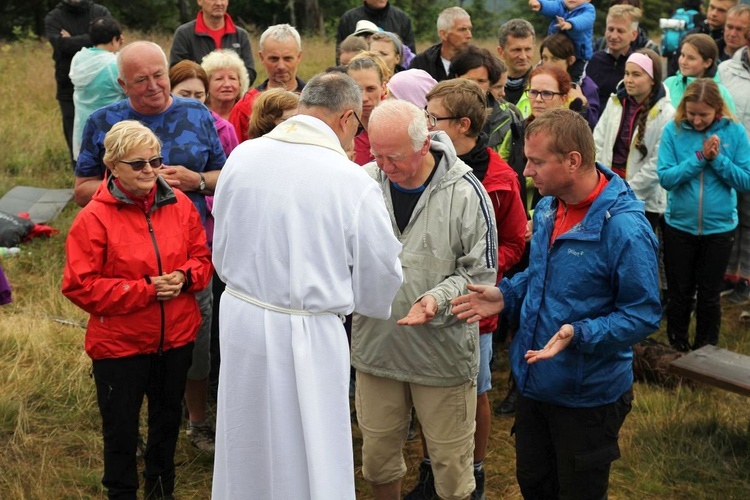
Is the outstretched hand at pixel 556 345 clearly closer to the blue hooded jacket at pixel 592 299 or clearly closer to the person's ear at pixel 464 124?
the blue hooded jacket at pixel 592 299

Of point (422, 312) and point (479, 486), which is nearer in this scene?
point (422, 312)

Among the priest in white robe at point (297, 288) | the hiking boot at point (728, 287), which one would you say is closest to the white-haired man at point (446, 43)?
the hiking boot at point (728, 287)

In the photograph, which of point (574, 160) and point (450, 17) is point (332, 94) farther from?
point (450, 17)

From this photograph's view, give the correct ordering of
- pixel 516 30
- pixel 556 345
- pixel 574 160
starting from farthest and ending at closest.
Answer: pixel 516 30 → pixel 574 160 → pixel 556 345

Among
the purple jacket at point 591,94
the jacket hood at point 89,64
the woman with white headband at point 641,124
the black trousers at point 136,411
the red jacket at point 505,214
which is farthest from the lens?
the jacket hood at point 89,64

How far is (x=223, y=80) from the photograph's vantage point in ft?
19.1

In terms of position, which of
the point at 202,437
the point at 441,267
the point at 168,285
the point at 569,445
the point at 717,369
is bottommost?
the point at 202,437

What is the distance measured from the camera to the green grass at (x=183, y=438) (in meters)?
4.57

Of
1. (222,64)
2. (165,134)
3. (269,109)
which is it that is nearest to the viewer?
(165,134)

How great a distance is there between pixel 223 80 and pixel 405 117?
8.48 ft

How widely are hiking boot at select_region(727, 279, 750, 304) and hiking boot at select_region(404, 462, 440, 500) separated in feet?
13.4

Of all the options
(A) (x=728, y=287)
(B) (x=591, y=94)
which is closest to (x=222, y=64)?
(B) (x=591, y=94)

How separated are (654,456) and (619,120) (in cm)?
282

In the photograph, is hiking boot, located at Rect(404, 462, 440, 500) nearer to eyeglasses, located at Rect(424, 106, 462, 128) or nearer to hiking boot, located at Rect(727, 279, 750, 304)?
eyeglasses, located at Rect(424, 106, 462, 128)
